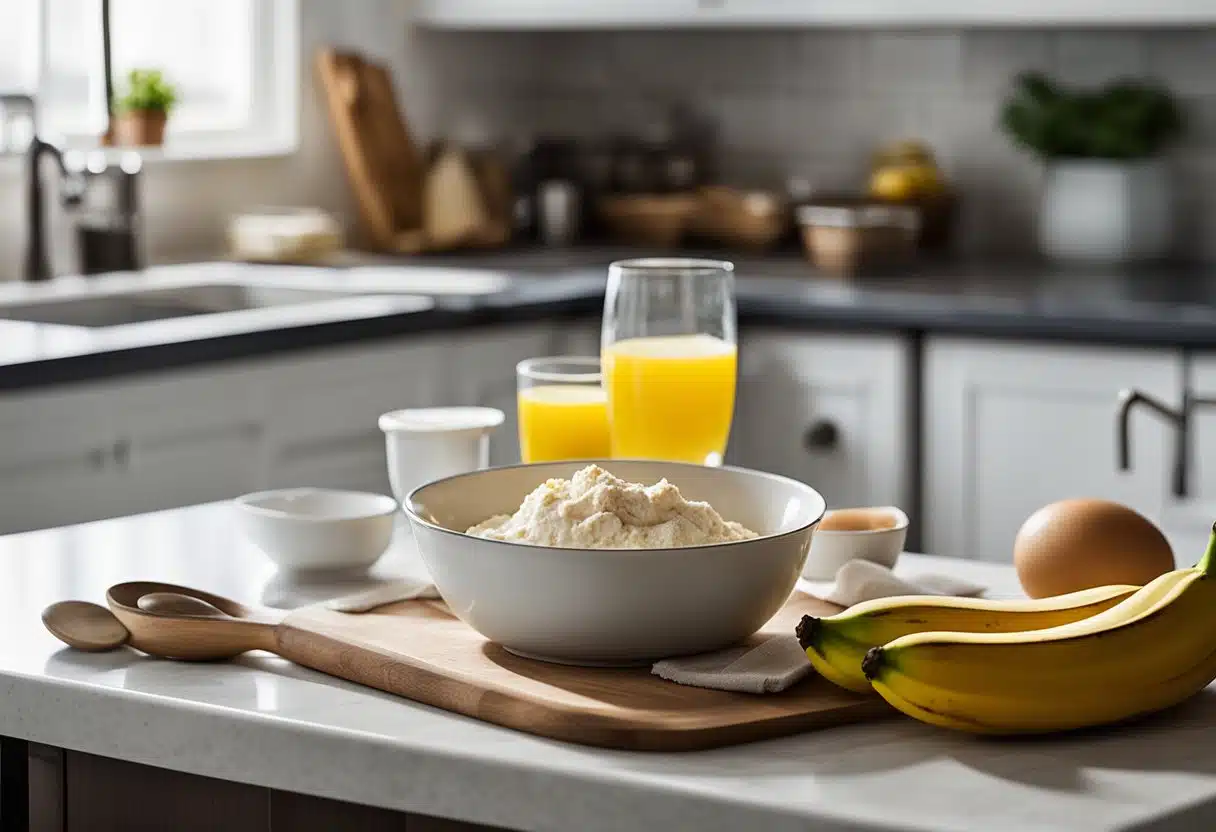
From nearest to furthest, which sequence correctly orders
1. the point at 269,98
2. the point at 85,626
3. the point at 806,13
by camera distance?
the point at 85,626 < the point at 806,13 < the point at 269,98

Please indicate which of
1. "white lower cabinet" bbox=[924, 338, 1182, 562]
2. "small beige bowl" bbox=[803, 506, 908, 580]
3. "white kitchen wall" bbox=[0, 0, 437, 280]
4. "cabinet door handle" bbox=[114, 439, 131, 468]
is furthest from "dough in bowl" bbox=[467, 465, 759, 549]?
"white kitchen wall" bbox=[0, 0, 437, 280]

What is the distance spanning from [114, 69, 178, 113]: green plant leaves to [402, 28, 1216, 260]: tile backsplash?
0.75 m

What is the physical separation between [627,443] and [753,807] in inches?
28.2

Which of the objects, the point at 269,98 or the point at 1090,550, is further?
the point at 269,98

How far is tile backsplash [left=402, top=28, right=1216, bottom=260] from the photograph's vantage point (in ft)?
12.5

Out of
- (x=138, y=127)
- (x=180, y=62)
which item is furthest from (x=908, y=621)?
(x=180, y=62)

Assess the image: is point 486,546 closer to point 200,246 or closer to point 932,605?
point 932,605

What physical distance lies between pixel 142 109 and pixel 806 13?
4.12 ft

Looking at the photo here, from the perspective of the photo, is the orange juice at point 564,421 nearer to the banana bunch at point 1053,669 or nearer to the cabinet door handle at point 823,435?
the banana bunch at point 1053,669

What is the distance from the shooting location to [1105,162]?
12.1 feet

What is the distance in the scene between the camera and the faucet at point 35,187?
318 cm

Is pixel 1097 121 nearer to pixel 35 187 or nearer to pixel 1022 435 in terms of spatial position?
pixel 1022 435

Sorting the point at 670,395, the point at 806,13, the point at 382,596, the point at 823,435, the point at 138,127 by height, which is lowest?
the point at 823,435

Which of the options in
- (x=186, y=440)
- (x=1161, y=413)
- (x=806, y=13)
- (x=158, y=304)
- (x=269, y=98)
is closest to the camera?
(x=1161, y=413)
